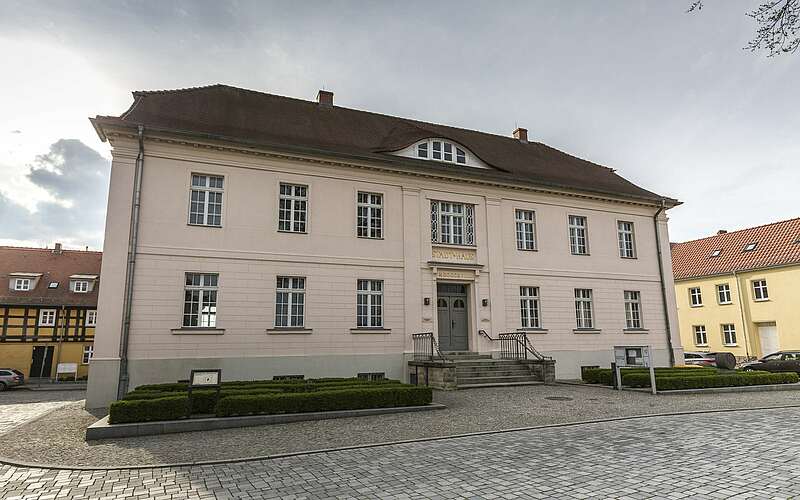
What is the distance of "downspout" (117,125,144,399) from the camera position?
13586mm

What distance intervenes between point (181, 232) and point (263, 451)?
947cm

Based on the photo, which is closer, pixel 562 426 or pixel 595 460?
pixel 595 460

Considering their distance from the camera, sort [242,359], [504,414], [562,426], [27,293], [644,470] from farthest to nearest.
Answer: [27,293] < [242,359] < [504,414] < [562,426] < [644,470]

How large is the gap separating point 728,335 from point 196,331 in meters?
33.2

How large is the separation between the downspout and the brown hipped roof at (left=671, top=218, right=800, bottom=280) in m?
34.0

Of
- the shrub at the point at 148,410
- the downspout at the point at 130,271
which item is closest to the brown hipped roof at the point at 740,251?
the shrub at the point at 148,410

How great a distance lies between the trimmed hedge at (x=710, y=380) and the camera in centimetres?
1427

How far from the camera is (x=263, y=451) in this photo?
7.61 meters

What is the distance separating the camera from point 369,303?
1698 centimetres

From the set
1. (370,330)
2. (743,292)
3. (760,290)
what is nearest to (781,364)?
(760,290)

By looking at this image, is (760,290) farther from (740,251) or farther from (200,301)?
(200,301)

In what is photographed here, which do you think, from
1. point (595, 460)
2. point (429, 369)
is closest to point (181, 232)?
point (429, 369)

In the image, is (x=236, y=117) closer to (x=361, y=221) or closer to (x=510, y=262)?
(x=361, y=221)

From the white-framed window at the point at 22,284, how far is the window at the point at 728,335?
4637 cm
